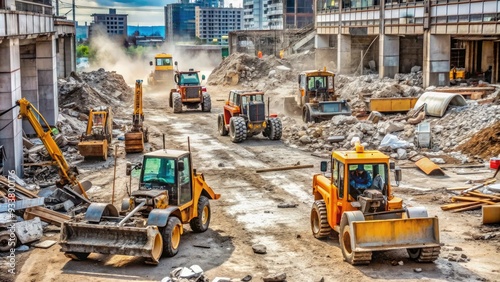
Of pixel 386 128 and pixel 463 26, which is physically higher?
pixel 463 26

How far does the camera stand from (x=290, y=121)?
37.2 m

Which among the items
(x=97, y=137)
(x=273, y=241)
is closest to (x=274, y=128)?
(x=97, y=137)

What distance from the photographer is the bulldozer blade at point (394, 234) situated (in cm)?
1401

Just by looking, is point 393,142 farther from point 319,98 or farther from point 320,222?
point 320,222

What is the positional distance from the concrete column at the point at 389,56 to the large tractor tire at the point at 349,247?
1502 inches

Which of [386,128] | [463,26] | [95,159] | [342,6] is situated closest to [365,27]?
[342,6]

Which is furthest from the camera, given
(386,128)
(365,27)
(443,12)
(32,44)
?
(365,27)

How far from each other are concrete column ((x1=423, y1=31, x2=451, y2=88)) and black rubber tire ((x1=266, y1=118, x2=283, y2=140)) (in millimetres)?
15385

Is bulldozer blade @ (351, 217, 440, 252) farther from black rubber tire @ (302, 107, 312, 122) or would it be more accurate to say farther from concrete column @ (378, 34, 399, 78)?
concrete column @ (378, 34, 399, 78)

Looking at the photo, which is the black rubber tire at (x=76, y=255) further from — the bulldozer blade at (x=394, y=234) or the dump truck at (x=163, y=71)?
the dump truck at (x=163, y=71)

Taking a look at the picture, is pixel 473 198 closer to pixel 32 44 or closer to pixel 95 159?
pixel 95 159

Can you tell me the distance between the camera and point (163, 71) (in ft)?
194

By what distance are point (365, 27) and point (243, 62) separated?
45.3ft

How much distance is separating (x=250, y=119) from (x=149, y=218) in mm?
17160
